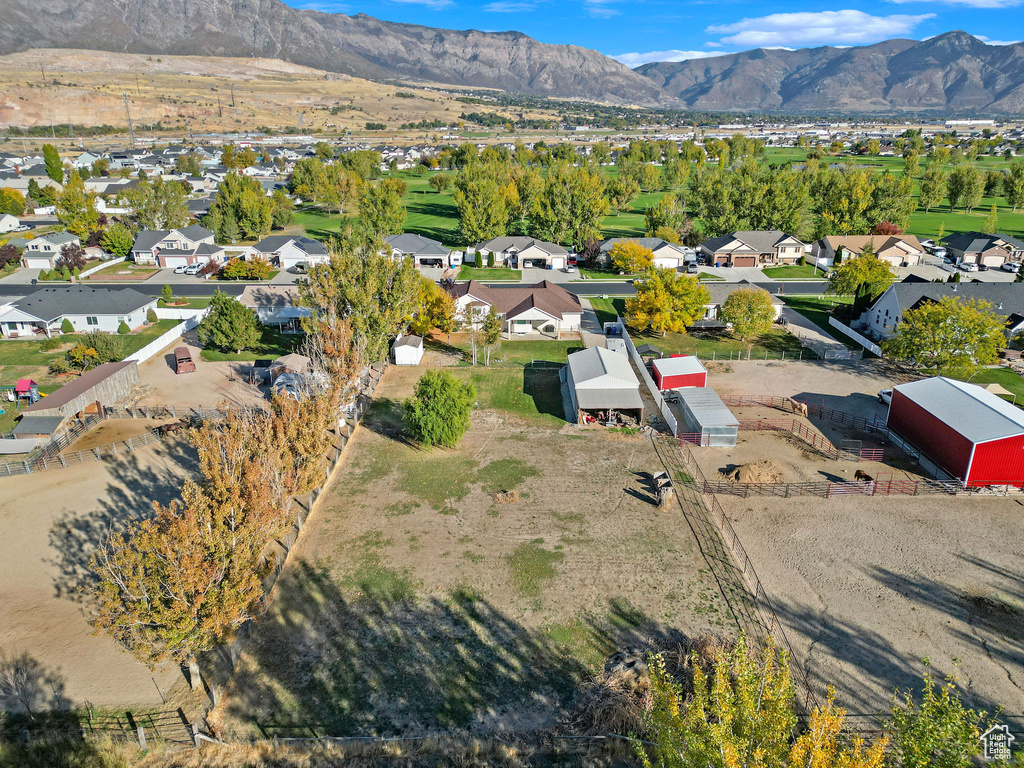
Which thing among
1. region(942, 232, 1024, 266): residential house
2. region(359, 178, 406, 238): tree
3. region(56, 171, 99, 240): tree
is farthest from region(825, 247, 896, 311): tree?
region(56, 171, 99, 240): tree

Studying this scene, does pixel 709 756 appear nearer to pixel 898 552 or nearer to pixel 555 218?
pixel 898 552

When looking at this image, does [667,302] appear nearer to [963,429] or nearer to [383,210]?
[963,429]

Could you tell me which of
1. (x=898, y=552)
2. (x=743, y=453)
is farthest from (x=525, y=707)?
(x=743, y=453)

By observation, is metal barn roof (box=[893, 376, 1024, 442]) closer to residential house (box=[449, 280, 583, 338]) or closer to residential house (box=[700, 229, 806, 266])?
residential house (box=[449, 280, 583, 338])

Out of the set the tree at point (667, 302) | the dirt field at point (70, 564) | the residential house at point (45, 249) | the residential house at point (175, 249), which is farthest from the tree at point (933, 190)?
the residential house at point (45, 249)

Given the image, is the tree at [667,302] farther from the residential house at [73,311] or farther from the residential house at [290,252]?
the residential house at [73,311]

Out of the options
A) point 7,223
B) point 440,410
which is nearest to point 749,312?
point 440,410
